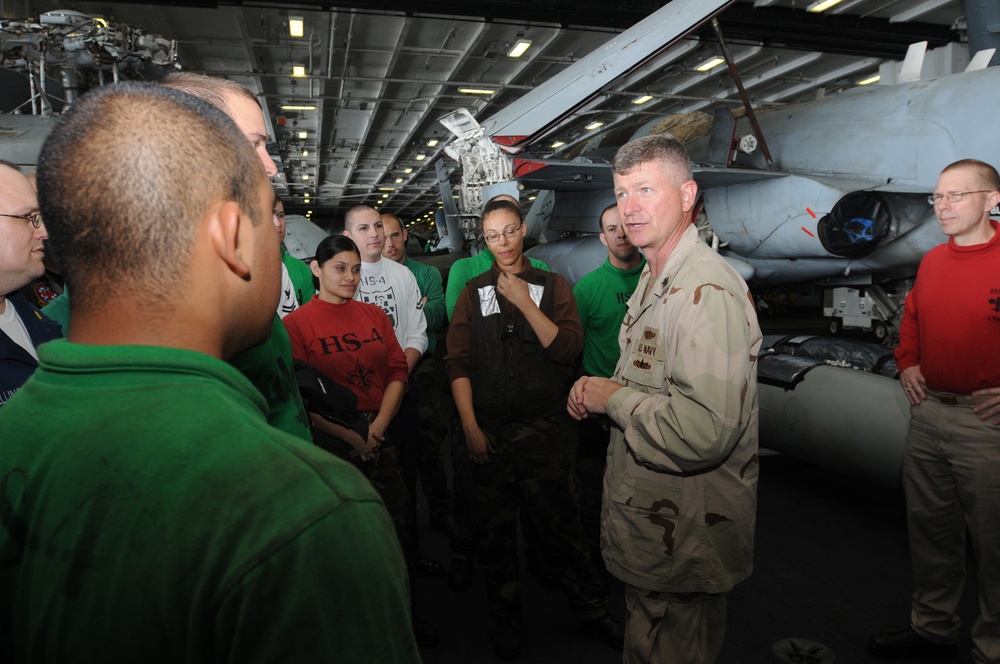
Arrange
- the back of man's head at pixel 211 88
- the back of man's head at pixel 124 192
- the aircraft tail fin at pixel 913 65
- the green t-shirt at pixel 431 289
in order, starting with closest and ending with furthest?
the back of man's head at pixel 124 192 → the back of man's head at pixel 211 88 → the green t-shirt at pixel 431 289 → the aircraft tail fin at pixel 913 65

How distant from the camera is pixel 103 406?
0.57m

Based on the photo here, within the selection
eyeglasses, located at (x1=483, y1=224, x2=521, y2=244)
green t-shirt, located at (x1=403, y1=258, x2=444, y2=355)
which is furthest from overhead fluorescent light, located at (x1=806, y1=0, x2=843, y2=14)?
eyeglasses, located at (x1=483, y1=224, x2=521, y2=244)

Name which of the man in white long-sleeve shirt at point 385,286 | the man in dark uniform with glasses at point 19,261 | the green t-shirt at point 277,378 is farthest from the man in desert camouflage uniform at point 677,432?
the man in white long-sleeve shirt at point 385,286

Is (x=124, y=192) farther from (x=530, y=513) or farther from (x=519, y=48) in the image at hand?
(x=519, y=48)

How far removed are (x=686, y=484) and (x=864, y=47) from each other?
14.7m

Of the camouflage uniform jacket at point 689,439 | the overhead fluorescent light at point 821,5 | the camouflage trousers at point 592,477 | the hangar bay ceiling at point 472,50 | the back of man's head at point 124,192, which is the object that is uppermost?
the overhead fluorescent light at point 821,5

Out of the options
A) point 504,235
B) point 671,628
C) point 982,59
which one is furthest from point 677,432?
point 982,59

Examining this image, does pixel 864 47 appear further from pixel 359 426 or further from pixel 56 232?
pixel 56 232

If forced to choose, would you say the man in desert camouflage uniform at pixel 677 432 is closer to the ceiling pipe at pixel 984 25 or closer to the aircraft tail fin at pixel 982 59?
the aircraft tail fin at pixel 982 59

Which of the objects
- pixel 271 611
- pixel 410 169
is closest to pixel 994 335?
pixel 271 611

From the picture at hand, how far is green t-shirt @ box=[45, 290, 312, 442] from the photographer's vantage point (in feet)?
4.09

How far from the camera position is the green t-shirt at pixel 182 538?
0.52 meters

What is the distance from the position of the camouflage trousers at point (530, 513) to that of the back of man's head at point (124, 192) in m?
2.26

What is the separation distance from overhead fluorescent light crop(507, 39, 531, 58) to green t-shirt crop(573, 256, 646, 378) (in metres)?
11.6
